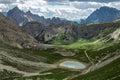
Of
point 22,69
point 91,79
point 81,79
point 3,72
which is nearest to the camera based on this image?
point 91,79

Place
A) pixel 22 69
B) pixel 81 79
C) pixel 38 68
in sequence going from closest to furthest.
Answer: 1. pixel 81 79
2. pixel 22 69
3. pixel 38 68

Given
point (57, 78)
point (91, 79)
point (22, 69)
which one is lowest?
point (91, 79)

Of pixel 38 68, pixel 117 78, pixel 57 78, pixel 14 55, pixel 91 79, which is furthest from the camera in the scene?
pixel 14 55

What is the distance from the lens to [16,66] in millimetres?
160750

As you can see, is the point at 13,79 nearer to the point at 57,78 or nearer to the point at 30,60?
the point at 57,78

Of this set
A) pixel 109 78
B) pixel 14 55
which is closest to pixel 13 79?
pixel 109 78

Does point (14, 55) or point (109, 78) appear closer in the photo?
point (109, 78)

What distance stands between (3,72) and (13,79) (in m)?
18.3

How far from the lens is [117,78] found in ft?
221

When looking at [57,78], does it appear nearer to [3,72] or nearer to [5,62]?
[3,72]

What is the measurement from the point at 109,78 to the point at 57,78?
48.8 m

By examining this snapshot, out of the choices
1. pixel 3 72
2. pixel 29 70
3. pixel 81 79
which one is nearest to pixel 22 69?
pixel 29 70

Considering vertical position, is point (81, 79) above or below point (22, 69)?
below

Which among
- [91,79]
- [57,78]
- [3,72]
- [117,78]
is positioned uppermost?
[3,72]
